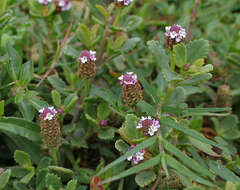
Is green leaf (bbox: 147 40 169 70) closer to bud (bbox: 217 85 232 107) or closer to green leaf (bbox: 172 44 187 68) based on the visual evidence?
green leaf (bbox: 172 44 187 68)

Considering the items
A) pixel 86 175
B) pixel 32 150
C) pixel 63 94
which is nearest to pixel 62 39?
pixel 63 94

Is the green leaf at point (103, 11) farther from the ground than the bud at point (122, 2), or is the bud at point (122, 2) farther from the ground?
the green leaf at point (103, 11)

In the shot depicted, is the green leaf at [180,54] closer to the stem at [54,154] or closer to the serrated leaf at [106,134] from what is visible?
the serrated leaf at [106,134]

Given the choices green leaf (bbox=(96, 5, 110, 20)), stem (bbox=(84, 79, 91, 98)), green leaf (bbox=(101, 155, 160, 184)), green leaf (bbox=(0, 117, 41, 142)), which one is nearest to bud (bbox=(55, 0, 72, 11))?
green leaf (bbox=(96, 5, 110, 20))

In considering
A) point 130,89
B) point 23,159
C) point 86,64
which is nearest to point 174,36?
point 130,89

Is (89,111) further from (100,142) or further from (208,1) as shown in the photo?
(208,1)

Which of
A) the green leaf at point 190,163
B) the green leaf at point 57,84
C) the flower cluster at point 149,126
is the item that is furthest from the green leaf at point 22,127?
the green leaf at point 190,163
